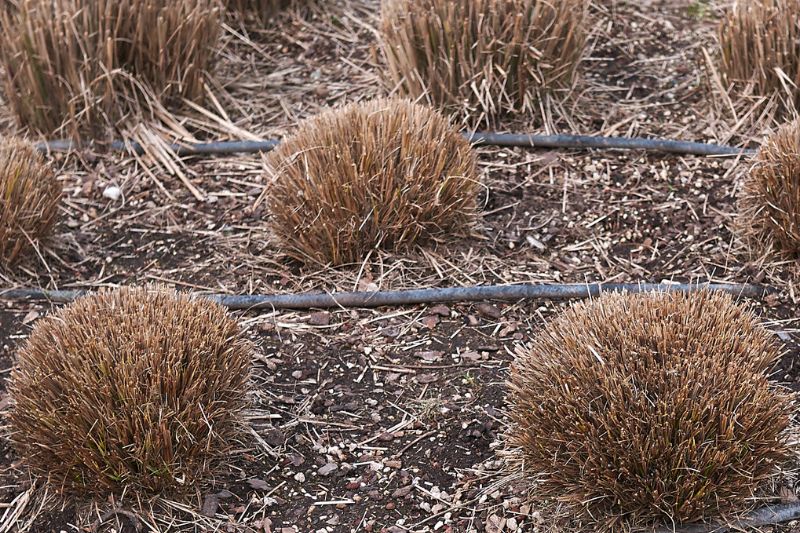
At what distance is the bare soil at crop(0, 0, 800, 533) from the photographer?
9.26 feet

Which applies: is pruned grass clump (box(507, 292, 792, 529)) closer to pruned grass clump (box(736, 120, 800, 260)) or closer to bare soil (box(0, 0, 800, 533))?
bare soil (box(0, 0, 800, 533))

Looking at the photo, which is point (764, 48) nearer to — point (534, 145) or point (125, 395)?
point (534, 145)

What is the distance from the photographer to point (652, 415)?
2.41 metres

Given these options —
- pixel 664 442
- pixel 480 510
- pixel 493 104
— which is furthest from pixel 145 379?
pixel 493 104

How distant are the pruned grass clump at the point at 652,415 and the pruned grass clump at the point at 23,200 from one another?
203 centimetres

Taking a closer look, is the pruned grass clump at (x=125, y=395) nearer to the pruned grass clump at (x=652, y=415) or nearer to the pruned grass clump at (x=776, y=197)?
the pruned grass clump at (x=652, y=415)

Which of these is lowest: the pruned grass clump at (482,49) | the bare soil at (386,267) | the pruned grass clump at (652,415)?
the bare soil at (386,267)

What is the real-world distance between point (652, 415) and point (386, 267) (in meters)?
1.44

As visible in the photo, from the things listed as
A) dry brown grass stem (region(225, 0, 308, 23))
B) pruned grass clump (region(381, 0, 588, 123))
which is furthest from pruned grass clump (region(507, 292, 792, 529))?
dry brown grass stem (region(225, 0, 308, 23))

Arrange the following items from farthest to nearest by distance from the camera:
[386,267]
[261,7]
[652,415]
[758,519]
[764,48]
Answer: [261,7] → [764,48] → [386,267] → [758,519] → [652,415]

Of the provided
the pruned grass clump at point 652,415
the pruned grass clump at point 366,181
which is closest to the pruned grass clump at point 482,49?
the pruned grass clump at point 366,181

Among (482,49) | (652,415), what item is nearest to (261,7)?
(482,49)

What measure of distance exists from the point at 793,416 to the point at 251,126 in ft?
8.95

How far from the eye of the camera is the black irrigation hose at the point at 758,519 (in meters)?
2.54
